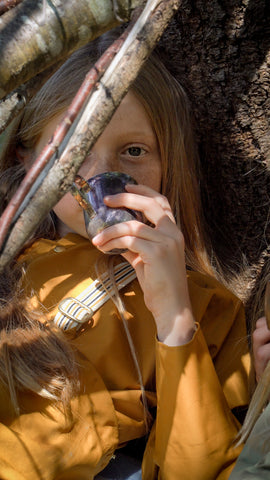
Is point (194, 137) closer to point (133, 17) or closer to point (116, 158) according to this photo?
point (116, 158)

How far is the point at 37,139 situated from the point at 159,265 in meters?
0.61

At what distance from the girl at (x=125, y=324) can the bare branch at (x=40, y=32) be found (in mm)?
465

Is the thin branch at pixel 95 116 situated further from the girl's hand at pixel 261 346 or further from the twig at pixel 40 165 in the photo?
the girl's hand at pixel 261 346

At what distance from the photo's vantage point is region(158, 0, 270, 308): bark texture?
1596mm

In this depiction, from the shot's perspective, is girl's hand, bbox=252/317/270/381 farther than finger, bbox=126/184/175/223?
No

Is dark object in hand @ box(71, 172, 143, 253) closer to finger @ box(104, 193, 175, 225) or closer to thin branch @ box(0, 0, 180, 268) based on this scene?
finger @ box(104, 193, 175, 225)

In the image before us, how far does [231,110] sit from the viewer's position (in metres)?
1.74

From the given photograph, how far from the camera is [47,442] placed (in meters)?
1.41

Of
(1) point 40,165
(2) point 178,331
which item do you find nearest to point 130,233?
(2) point 178,331

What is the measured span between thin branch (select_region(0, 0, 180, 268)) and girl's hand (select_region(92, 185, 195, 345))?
1.51ft

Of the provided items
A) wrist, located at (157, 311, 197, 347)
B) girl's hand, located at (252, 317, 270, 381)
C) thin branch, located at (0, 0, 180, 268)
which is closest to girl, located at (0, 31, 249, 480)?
wrist, located at (157, 311, 197, 347)

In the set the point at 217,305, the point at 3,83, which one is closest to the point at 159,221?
the point at 217,305

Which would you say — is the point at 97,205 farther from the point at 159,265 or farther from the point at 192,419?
the point at 192,419

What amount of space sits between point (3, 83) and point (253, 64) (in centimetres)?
90
